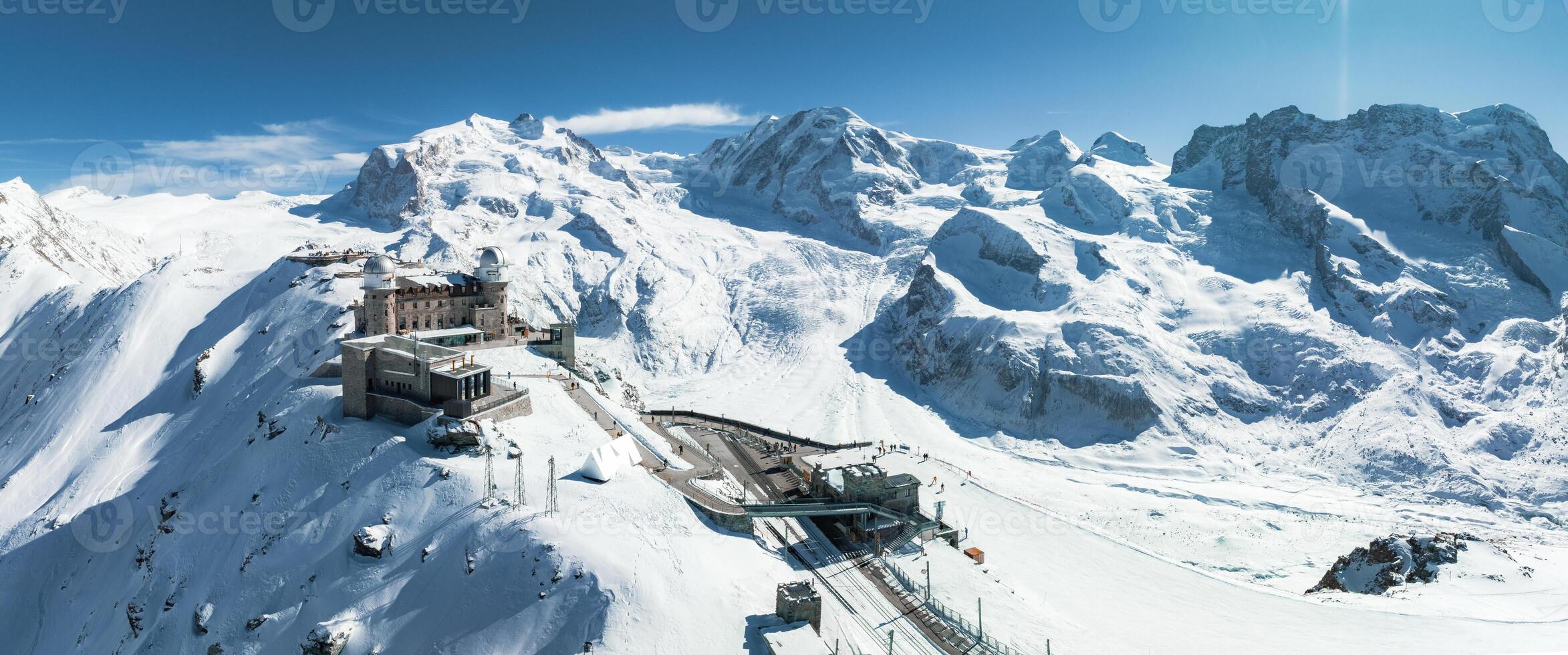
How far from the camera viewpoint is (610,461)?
52312 mm

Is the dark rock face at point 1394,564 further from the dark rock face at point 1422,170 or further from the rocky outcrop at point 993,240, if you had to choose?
the dark rock face at point 1422,170

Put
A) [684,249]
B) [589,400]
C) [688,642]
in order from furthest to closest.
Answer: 1. [684,249]
2. [589,400]
3. [688,642]

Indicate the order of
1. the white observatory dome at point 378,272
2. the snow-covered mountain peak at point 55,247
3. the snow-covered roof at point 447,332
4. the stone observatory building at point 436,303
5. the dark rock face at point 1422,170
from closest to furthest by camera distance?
the snow-covered roof at point 447,332 < the white observatory dome at point 378,272 < the stone observatory building at point 436,303 < the dark rock face at point 1422,170 < the snow-covered mountain peak at point 55,247

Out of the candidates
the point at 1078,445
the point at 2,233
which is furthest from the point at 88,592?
the point at 2,233

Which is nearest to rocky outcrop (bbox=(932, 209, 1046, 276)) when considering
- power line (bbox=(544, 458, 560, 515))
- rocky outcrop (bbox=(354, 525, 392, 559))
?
power line (bbox=(544, 458, 560, 515))

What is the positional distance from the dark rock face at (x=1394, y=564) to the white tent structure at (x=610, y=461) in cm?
5424

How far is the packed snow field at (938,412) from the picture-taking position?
4619cm

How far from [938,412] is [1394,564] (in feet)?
221

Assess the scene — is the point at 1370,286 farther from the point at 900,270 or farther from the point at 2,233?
the point at 2,233

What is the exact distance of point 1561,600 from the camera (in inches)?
2164

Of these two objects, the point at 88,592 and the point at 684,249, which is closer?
the point at 88,592

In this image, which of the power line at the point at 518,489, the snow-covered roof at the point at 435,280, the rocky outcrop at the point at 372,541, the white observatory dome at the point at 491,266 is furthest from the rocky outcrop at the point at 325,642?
the white observatory dome at the point at 491,266

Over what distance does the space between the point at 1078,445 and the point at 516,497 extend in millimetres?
84318

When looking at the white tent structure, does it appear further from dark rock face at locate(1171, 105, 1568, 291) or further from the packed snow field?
dark rock face at locate(1171, 105, 1568, 291)
